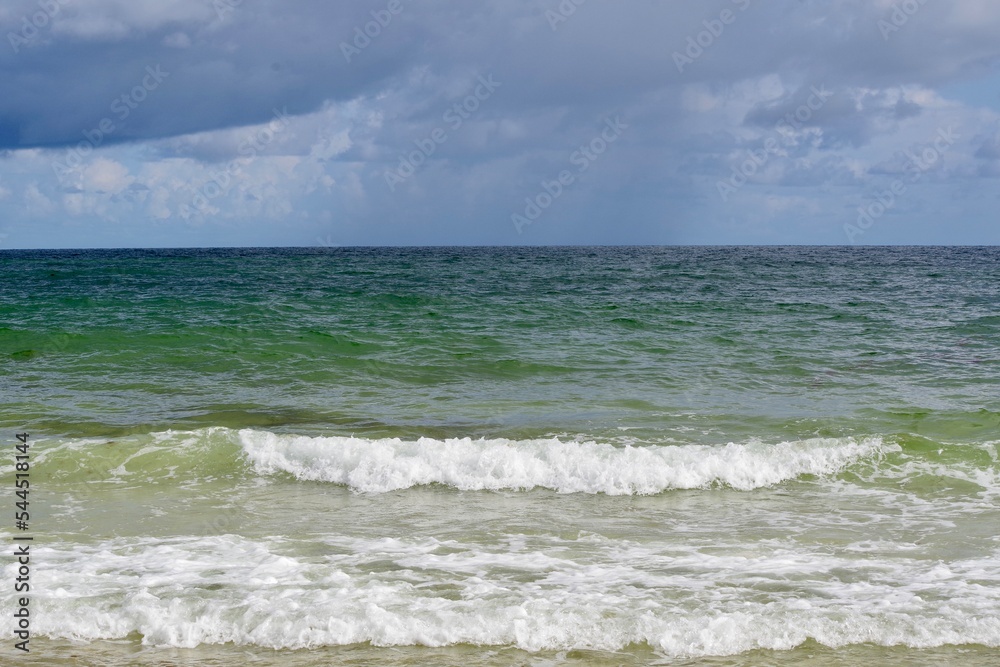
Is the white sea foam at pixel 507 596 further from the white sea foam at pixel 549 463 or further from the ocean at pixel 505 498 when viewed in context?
the white sea foam at pixel 549 463

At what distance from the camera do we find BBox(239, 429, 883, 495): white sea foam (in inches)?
396

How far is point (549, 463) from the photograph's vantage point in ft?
34.1

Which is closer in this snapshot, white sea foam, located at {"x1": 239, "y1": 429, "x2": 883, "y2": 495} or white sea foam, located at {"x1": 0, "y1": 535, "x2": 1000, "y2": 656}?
white sea foam, located at {"x1": 0, "y1": 535, "x2": 1000, "y2": 656}

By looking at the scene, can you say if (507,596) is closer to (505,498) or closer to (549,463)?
(505,498)

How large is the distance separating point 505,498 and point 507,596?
10.4 ft

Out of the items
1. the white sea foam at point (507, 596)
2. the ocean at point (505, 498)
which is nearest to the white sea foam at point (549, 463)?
the ocean at point (505, 498)

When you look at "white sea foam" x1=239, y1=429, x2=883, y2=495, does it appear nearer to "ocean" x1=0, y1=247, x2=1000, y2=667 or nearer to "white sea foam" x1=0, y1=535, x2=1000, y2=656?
"ocean" x1=0, y1=247, x2=1000, y2=667

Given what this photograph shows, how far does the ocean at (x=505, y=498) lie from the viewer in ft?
19.4

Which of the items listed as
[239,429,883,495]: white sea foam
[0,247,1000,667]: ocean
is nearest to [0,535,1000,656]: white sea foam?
[0,247,1000,667]: ocean

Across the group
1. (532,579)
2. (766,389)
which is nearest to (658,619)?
(532,579)

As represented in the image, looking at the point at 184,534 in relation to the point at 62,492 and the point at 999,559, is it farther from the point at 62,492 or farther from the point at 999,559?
the point at 999,559

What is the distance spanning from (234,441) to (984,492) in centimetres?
940

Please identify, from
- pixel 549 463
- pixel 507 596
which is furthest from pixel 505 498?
pixel 507 596

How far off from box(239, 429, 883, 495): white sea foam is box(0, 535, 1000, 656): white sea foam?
2.26 meters
